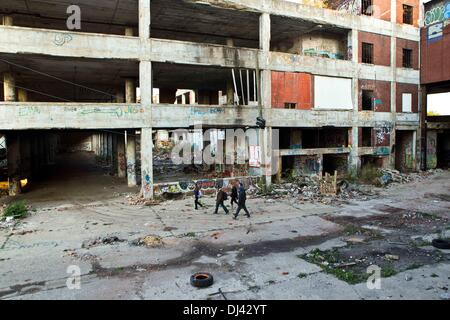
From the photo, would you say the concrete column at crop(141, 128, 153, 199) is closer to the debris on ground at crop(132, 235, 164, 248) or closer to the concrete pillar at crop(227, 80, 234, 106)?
the debris on ground at crop(132, 235, 164, 248)

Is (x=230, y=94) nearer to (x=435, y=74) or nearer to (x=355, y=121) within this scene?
(x=355, y=121)

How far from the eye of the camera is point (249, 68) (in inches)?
772

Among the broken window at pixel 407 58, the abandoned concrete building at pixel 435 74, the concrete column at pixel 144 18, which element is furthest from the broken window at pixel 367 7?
the concrete column at pixel 144 18

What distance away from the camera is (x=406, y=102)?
86.3ft

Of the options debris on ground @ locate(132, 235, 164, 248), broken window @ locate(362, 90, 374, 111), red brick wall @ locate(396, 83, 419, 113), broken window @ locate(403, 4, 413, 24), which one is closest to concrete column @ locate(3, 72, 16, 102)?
debris on ground @ locate(132, 235, 164, 248)

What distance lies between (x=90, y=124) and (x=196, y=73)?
8215mm

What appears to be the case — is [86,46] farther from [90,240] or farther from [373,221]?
[373,221]

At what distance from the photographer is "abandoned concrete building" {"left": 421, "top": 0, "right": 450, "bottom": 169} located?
2458cm

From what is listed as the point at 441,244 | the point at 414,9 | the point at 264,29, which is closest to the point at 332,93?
the point at 264,29

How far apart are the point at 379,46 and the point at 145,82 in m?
17.8

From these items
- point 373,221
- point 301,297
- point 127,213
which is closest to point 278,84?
point 373,221

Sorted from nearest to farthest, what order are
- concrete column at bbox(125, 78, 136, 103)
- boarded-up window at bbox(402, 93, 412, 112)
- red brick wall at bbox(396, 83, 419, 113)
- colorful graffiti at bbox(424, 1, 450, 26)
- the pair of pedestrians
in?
the pair of pedestrians → concrete column at bbox(125, 78, 136, 103) → colorful graffiti at bbox(424, 1, 450, 26) → red brick wall at bbox(396, 83, 419, 113) → boarded-up window at bbox(402, 93, 412, 112)

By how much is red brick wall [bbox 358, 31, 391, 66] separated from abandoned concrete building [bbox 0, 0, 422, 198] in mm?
78

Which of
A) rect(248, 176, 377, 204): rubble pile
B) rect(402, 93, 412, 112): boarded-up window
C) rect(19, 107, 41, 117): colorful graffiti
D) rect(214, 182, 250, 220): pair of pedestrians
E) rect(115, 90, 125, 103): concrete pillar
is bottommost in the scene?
rect(248, 176, 377, 204): rubble pile
